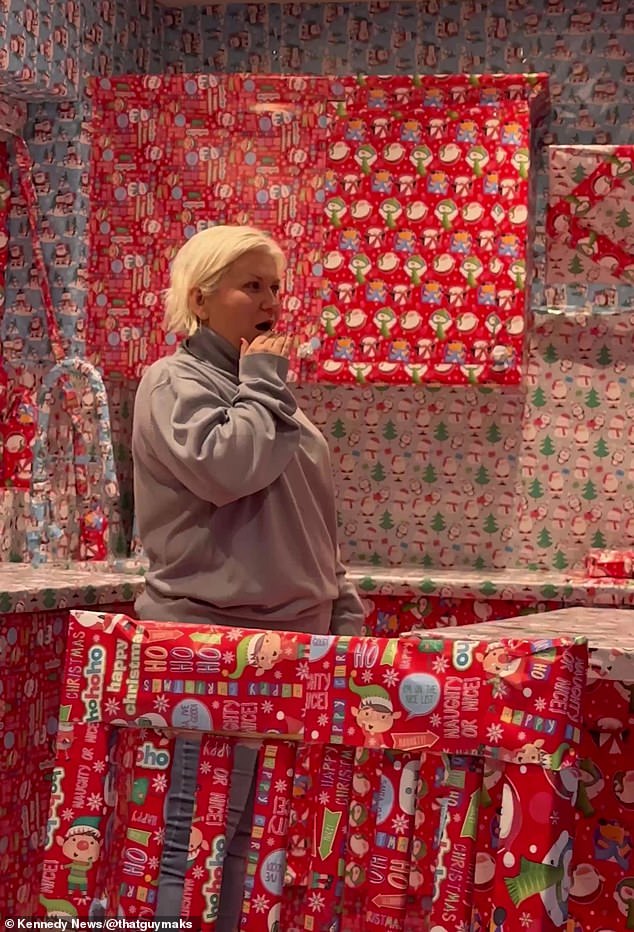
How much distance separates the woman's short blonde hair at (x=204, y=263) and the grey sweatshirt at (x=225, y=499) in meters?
0.11

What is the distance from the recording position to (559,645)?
1.01 metres

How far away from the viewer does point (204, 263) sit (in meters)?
2.14

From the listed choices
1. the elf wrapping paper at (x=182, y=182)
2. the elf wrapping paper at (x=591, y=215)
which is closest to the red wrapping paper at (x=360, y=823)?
the elf wrapping paper at (x=182, y=182)

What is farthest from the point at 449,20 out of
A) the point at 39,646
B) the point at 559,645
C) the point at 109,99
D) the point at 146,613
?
the point at 559,645

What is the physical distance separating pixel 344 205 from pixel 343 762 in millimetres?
2938

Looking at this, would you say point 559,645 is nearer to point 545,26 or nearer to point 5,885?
point 5,885

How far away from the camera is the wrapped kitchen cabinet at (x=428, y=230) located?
373cm

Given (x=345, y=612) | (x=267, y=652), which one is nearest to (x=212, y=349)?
(x=345, y=612)

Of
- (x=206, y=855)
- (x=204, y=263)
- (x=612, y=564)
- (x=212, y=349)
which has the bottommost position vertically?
(x=612, y=564)

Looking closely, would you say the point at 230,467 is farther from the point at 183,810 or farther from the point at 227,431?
the point at 183,810

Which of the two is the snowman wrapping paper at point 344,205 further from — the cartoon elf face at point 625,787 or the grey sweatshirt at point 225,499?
the cartoon elf face at point 625,787

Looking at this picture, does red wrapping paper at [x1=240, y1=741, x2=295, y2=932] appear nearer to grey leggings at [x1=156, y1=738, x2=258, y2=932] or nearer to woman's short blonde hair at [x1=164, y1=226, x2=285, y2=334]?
grey leggings at [x1=156, y1=738, x2=258, y2=932]

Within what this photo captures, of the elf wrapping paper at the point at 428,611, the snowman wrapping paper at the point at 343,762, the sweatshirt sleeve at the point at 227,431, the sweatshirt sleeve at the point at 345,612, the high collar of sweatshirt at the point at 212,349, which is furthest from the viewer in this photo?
the elf wrapping paper at the point at 428,611

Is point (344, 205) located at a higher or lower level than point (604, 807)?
higher
